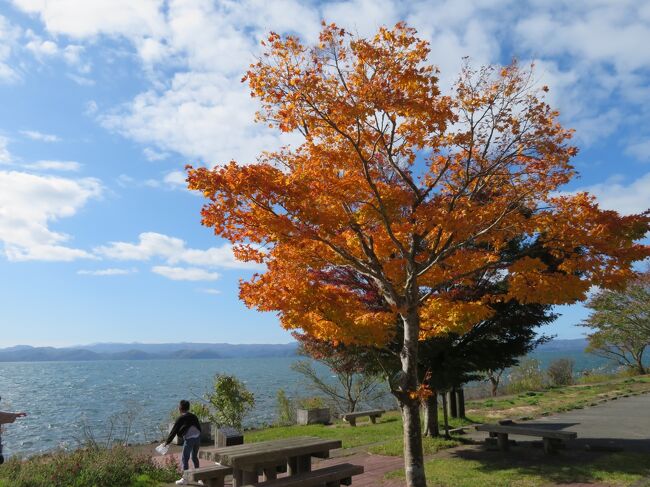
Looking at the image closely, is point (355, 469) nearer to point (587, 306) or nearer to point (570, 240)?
point (570, 240)

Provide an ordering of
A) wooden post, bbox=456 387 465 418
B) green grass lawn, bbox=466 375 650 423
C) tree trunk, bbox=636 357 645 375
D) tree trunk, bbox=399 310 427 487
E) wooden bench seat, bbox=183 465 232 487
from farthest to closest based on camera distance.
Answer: tree trunk, bbox=636 357 645 375
green grass lawn, bbox=466 375 650 423
wooden post, bbox=456 387 465 418
wooden bench seat, bbox=183 465 232 487
tree trunk, bbox=399 310 427 487

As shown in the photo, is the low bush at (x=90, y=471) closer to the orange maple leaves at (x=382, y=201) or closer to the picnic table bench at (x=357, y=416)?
the orange maple leaves at (x=382, y=201)

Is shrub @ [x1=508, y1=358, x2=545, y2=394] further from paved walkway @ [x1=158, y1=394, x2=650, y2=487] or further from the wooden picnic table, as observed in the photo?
the wooden picnic table

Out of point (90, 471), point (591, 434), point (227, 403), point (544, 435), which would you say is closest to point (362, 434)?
point (227, 403)

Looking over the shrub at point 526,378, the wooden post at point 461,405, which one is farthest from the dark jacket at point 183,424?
the shrub at point 526,378

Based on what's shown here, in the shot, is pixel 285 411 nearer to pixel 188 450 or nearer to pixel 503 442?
pixel 503 442

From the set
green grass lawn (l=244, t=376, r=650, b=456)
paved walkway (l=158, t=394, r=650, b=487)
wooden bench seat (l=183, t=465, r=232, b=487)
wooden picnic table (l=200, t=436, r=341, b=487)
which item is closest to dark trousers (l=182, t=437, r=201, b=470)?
wooden bench seat (l=183, t=465, r=232, b=487)

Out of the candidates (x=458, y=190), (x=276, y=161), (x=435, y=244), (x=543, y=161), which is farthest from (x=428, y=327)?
(x=276, y=161)

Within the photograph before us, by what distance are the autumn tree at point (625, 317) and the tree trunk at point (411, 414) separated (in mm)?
24759

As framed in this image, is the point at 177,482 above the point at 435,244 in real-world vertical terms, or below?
below

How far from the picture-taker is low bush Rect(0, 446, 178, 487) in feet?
28.5

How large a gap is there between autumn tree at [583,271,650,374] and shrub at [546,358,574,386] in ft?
10.1

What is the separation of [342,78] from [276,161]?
1990 mm

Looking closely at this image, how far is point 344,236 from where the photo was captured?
966cm
